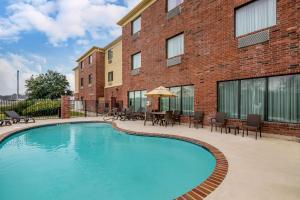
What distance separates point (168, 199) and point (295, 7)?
27.1 ft

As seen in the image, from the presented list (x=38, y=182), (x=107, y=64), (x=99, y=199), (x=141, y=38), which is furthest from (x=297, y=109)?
(x=107, y=64)

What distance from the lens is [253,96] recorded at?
28.9 ft

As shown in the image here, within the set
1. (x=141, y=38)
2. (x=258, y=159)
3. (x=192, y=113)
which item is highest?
(x=141, y=38)

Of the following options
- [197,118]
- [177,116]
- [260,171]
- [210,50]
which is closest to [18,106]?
[177,116]

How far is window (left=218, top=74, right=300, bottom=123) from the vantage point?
7.50 metres

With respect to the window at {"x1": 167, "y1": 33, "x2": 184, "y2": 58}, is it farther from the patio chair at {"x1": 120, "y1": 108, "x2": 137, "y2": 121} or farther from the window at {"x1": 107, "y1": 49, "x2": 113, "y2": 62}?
the window at {"x1": 107, "y1": 49, "x2": 113, "y2": 62}

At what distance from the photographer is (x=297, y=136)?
7.27 meters

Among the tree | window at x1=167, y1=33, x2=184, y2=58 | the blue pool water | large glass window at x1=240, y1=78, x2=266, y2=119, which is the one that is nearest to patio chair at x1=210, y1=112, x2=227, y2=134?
large glass window at x1=240, y1=78, x2=266, y2=119

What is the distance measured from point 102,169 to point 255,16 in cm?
887

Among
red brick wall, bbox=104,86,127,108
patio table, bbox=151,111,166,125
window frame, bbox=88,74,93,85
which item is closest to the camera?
patio table, bbox=151,111,166,125

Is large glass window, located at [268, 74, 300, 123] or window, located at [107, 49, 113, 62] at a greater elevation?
window, located at [107, 49, 113, 62]

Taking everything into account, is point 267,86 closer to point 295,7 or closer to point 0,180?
point 295,7

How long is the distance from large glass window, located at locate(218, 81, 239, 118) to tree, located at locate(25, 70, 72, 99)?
29463 millimetres

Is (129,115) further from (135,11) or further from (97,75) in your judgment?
(97,75)
